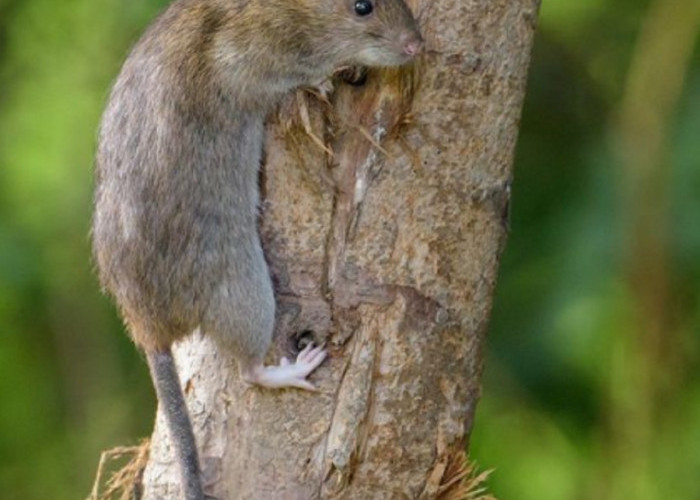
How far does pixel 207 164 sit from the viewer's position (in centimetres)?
441

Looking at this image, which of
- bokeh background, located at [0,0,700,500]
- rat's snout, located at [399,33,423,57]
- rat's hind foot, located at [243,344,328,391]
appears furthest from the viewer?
bokeh background, located at [0,0,700,500]

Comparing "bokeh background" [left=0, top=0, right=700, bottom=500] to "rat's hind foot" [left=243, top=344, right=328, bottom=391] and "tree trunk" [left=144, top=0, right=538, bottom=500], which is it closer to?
"tree trunk" [left=144, top=0, right=538, bottom=500]

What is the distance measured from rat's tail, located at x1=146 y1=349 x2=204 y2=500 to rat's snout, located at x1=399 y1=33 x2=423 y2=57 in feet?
3.31

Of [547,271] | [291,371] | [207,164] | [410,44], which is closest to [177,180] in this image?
[207,164]

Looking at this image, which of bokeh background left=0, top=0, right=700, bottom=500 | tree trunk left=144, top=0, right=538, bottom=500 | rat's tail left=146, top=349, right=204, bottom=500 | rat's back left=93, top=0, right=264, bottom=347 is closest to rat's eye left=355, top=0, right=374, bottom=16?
tree trunk left=144, top=0, right=538, bottom=500

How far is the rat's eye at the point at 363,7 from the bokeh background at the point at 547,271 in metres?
2.11

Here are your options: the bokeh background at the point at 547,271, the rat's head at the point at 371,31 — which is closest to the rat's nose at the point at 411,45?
the rat's head at the point at 371,31

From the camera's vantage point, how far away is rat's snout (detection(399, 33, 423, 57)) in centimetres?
417

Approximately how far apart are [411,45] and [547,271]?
2740mm

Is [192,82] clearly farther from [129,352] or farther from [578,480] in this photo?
[129,352]

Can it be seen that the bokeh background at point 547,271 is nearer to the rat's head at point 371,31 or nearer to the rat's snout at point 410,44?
the rat's head at point 371,31

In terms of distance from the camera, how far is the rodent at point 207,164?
14.4ft

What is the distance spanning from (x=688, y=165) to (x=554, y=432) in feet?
4.29

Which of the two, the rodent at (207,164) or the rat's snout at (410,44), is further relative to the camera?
the rodent at (207,164)
